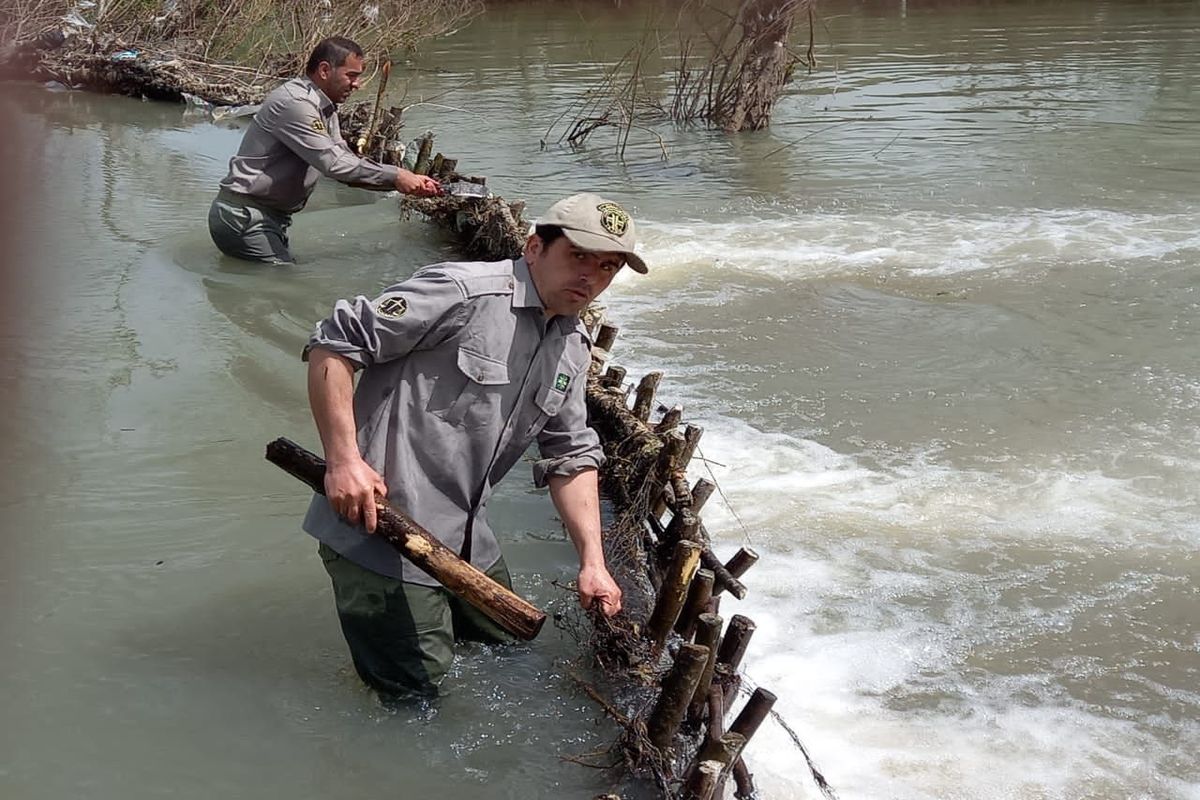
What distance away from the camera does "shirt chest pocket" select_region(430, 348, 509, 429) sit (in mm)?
3271

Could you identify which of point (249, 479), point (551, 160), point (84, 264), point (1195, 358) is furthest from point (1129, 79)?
point (249, 479)

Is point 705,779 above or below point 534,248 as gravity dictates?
below

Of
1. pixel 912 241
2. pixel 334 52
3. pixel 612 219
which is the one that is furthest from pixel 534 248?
pixel 912 241

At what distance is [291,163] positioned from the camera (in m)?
8.00

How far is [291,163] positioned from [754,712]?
18.7 feet

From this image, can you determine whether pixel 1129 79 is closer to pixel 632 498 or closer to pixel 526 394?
pixel 632 498

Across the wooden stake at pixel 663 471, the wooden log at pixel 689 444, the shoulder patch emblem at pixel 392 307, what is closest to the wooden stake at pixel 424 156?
the wooden log at pixel 689 444

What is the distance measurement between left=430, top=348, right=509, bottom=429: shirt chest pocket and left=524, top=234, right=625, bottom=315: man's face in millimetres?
221

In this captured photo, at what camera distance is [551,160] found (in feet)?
46.0

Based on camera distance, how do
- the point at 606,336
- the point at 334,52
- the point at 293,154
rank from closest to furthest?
1. the point at 606,336
2. the point at 334,52
3. the point at 293,154

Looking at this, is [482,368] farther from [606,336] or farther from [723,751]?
[606,336]

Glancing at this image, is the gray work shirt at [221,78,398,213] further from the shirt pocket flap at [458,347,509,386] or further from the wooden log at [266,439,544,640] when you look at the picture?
the wooden log at [266,439,544,640]

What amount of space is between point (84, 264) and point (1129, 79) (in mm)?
14851

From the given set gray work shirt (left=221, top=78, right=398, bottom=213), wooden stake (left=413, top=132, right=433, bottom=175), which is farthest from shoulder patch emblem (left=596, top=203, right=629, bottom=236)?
wooden stake (left=413, top=132, right=433, bottom=175)
